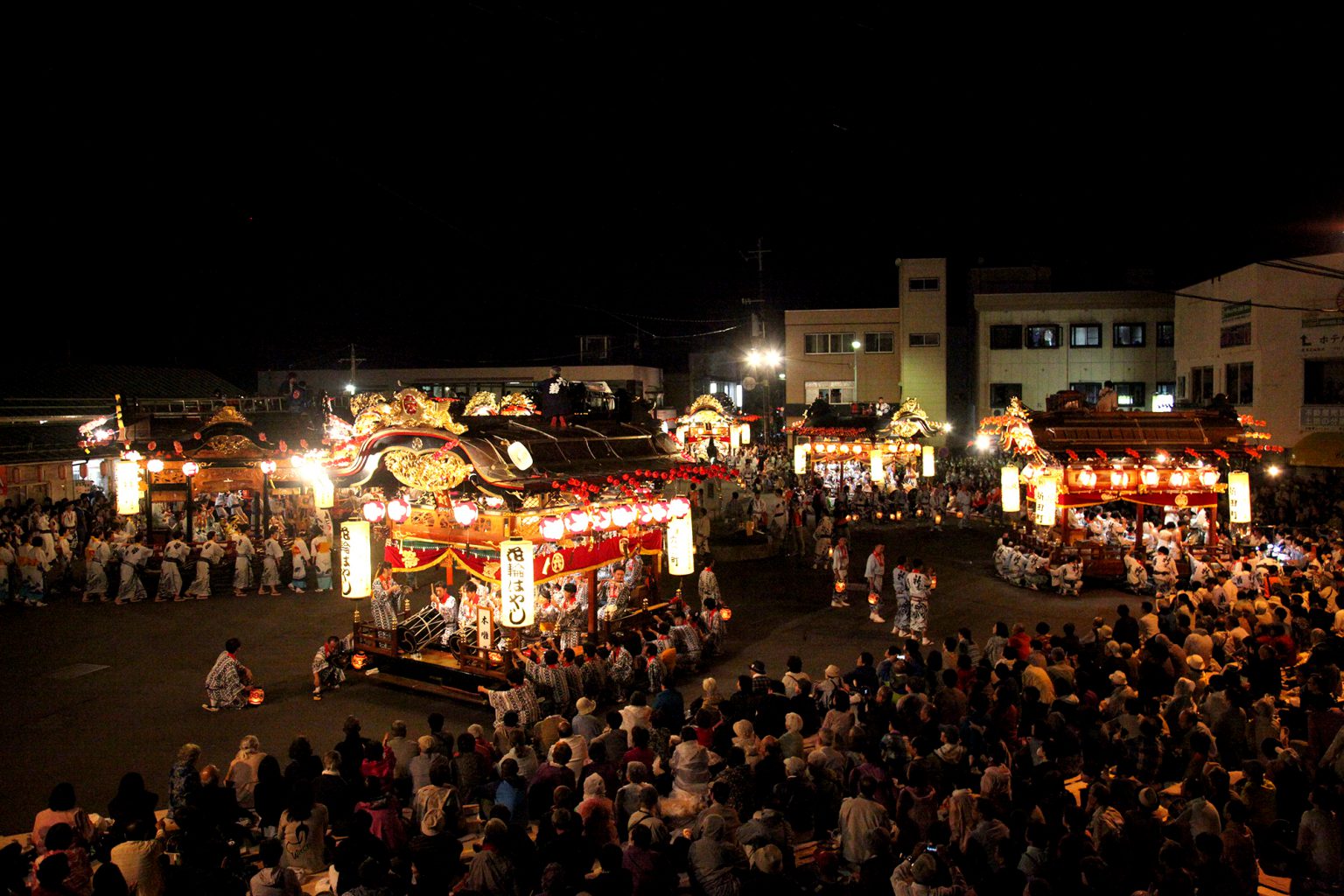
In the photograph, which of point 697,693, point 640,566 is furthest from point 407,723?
point 640,566

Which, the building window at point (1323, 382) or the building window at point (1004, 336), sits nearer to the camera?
the building window at point (1323, 382)

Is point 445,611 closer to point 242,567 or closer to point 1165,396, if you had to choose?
point 242,567

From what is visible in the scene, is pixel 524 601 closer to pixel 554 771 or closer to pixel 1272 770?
pixel 554 771

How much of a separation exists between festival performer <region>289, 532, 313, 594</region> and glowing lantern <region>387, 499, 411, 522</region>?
592cm

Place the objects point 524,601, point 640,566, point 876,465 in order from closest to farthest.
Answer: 1. point 524,601
2. point 640,566
3. point 876,465

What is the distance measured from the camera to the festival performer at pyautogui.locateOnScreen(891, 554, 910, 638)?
46.1 ft

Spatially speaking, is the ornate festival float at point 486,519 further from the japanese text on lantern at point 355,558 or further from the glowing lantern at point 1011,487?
the glowing lantern at point 1011,487

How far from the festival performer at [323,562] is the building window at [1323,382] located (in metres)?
25.6

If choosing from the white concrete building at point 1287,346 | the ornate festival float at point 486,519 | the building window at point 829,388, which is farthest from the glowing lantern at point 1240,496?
the building window at point 829,388

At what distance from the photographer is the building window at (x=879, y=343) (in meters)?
39.2

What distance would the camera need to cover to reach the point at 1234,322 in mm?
25984

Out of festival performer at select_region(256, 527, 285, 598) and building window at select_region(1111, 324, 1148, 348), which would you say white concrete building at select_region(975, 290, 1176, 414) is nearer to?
building window at select_region(1111, 324, 1148, 348)

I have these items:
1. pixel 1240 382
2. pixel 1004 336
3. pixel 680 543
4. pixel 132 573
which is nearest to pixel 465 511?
pixel 680 543

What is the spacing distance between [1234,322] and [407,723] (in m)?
26.4
